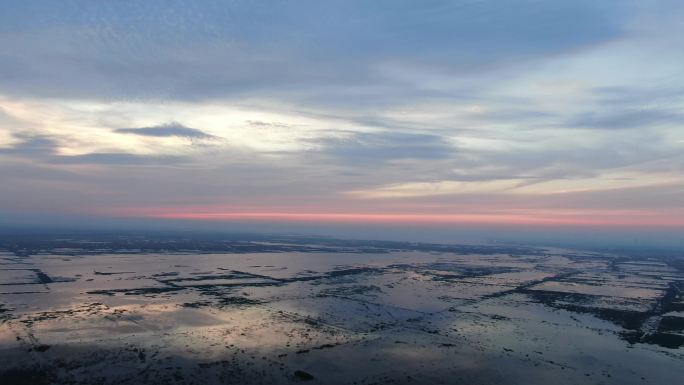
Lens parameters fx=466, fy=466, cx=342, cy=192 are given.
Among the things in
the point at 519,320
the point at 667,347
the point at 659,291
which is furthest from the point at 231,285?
the point at 659,291

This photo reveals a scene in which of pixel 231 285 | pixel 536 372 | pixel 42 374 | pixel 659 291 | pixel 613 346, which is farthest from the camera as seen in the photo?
pixel 659 291

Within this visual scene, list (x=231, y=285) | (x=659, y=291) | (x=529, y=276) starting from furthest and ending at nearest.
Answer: (x=529, y=276) → (x=659, y=291) → (x=231, y=285)

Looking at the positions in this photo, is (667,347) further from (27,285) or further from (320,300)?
(27,285)

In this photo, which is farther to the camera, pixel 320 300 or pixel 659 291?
pixel 659 291

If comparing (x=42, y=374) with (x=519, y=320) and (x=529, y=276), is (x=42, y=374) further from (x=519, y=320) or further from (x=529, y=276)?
(x=529, y=276)

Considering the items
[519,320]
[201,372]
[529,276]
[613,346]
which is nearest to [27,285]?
[201,372]

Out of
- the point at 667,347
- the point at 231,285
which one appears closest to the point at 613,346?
the point at 667,347

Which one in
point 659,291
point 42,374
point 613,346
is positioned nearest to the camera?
point 42,374

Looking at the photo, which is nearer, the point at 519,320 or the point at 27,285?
the point at 519,320

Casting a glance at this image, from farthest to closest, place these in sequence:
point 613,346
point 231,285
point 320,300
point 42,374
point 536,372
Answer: point 231,285
point 320,300
point 613,346
point 536,372
point 42,374
